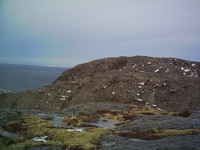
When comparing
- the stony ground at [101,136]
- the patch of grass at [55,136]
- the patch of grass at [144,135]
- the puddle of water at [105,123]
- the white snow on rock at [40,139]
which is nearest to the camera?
the stony ground at [101,136]

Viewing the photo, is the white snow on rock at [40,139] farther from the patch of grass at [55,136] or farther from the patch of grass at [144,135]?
the patch of grass at [144,135]

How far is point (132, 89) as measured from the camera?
5409 centimetres

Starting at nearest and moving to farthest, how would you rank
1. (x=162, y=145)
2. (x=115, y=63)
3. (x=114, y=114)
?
1. (x=162, y=145)
2. (x=114, y=114)
3. (x=115, y=63)

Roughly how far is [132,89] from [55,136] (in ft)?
115

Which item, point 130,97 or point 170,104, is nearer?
point 170,104

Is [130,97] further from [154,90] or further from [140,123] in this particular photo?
[140,123]

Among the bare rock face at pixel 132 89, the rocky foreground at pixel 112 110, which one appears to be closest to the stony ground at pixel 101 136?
the rocky foreground at pixel 112 110

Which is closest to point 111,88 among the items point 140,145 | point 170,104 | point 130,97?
point 130,97

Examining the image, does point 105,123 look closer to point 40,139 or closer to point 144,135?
point 144,135

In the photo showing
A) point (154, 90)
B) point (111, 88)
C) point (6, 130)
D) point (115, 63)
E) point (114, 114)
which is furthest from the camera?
point (115, 63)

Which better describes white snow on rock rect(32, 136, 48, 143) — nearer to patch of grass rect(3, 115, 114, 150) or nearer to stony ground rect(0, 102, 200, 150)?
stony ground rect(0, 102, 200, 150)

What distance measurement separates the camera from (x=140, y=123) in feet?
88.8

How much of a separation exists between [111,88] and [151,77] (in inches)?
392

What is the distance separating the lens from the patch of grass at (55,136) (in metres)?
17.8
